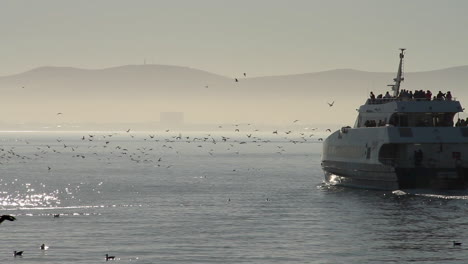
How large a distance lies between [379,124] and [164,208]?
1900 centimetres

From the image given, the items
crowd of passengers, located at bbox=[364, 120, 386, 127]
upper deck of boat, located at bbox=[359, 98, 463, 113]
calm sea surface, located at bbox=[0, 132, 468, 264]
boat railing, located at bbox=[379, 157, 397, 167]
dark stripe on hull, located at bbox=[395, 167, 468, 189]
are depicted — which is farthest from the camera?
crowd of passengers, located at bbox=[364, 120, 386, 127]

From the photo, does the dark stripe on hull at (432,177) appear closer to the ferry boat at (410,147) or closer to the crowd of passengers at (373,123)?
the ferry boat at (410,147)

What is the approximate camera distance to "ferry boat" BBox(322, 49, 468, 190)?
67.4m

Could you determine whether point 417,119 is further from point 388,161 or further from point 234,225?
point 234,225

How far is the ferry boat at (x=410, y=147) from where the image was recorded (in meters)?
67.4

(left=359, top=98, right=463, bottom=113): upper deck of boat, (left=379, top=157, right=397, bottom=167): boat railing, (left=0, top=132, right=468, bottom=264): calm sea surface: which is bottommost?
(left=0, top=132, right=468, bottom=264): calm sea surface

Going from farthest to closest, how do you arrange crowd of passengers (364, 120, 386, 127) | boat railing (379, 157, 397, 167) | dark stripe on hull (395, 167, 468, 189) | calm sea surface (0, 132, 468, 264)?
1. crowd of passengers (364, 120, 386, 127)
2. boat railing (379, 157, 397, 167)
3. dark stripe on hull (395, 167, 468, 189)
4. calm sea surface (0, 132, 468, 264)

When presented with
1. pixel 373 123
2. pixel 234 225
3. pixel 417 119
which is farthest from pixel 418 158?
pixel 234 225

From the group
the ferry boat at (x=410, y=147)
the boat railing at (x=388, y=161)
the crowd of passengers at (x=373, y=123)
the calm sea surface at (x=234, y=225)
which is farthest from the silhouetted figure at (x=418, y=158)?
the crowd of passengers at (x=373, y=123)

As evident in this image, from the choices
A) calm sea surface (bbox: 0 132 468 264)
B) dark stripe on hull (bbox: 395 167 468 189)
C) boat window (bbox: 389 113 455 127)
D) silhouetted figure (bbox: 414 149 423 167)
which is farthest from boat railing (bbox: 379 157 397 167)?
boat window (bbox: 389 113 455 127)

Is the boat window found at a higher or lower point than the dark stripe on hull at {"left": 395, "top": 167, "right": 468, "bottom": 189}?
higher

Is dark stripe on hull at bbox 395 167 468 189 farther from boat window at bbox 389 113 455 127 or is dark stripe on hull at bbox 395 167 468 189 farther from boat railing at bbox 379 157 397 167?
boat window at bbox 389 113 455 127

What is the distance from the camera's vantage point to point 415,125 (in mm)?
70625

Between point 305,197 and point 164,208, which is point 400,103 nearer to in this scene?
point 305,197
